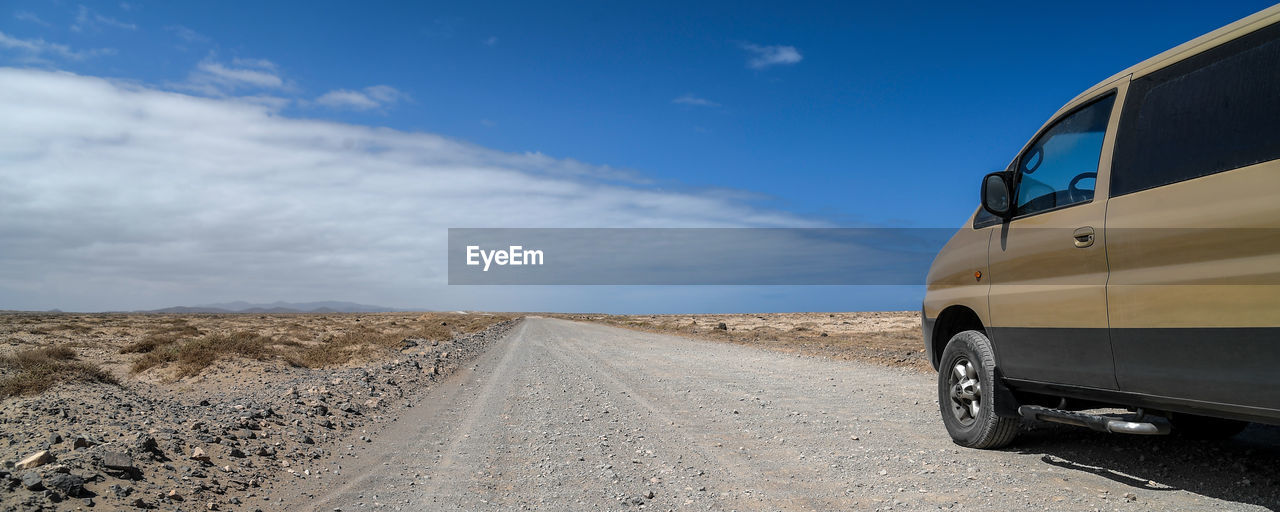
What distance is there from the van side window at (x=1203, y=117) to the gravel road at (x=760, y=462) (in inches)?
73.7

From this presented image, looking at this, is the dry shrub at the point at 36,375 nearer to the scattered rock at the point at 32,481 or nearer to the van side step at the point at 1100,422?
the scattered rock at the point at 32,481

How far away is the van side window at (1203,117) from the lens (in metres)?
3.16

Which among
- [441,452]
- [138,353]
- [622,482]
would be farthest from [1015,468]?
[138,353]

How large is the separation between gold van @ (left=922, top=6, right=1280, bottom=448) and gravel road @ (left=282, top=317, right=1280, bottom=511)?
44 centimetres

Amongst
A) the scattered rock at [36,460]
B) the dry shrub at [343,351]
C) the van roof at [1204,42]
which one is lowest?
the dry shrub at [343,351]

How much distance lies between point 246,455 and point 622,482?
3090 mm

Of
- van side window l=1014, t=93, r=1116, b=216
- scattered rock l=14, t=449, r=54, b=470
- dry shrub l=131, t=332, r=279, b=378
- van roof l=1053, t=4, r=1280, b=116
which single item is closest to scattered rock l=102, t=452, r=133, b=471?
scattered rock l=14, t=449, r=54, b=470

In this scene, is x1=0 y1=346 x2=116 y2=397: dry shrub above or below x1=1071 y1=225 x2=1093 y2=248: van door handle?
below

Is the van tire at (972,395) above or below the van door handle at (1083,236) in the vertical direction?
below

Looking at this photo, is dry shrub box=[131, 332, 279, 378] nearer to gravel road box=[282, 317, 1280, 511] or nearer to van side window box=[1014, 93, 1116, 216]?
gravel road box=[282, 317, 1280, 511]

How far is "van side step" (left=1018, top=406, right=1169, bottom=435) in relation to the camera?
3762mm

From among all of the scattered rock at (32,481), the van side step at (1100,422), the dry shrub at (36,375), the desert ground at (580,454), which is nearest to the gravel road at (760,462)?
the desert ground at (580,454)

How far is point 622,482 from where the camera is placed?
468cm

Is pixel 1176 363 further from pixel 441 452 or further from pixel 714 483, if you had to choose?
pixel 441 452
